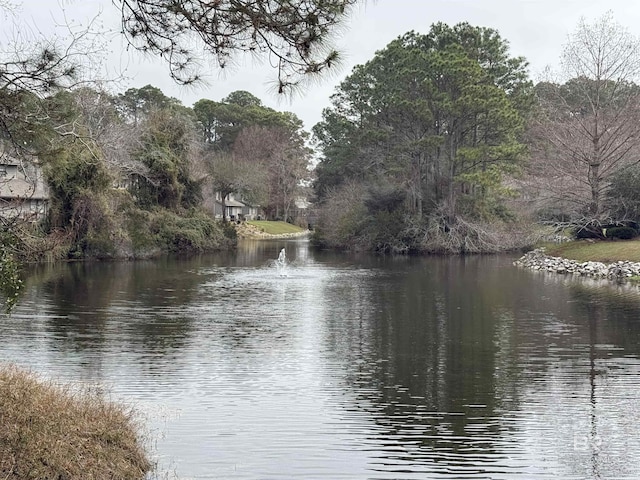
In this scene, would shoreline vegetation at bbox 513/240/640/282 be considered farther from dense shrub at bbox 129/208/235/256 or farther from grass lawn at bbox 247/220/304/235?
grass lawn at bbox 247/220/304/235

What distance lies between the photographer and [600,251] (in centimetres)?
2994

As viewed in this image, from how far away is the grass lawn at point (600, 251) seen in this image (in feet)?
92.0

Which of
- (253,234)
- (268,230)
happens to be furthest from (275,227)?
(253,234)

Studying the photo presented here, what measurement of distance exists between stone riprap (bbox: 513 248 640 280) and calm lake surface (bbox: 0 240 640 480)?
10.2ft

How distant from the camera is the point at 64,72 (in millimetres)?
7336

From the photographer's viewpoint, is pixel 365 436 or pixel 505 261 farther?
pixel 505 261

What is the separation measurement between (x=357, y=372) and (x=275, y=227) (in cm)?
5710

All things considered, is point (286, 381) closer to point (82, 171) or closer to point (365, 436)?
point (365, 436)

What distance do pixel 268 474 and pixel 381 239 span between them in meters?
36.9

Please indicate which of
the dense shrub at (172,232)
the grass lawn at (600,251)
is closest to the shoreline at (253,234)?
the dense shrub at (172,232)

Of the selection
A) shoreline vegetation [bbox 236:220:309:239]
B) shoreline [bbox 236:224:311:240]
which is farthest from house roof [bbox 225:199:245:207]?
shoreline [bbox 236:224:311:240]

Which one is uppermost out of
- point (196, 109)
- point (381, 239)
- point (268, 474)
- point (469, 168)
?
point (196, 109)

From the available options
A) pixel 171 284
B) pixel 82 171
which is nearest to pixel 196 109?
pixel 82 171

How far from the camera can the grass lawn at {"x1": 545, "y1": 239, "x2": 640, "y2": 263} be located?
2805 cm
